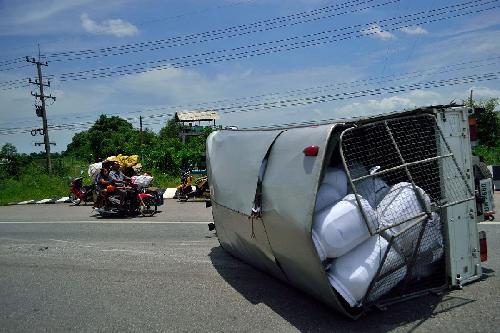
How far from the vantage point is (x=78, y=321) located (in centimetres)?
488

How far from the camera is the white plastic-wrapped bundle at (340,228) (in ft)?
13.4

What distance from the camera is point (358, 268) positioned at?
4.12 meters

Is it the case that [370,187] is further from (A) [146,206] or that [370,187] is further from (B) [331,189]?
(A) [146,206]

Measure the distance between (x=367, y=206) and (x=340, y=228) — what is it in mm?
387

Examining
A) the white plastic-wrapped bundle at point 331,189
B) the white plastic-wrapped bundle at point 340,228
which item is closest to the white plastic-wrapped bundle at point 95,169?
the white plastic-wrapped bundle at point 331,189

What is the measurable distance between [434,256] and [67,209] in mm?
14172

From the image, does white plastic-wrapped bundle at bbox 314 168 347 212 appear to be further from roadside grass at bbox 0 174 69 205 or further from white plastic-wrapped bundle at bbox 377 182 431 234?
roadside grass at bbox 0 174 69 205

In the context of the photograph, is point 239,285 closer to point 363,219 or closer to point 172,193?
point 363,219

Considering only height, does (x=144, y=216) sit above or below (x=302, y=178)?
below

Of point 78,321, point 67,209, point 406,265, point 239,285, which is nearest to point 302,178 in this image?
point 406,265

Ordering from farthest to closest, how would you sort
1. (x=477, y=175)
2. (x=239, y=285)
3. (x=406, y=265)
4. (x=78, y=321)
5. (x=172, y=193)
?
(x=172, y=193) < (x=239, y=285) < (x=477, y=175) < (x=78, y=321) < (x=406, y=265)

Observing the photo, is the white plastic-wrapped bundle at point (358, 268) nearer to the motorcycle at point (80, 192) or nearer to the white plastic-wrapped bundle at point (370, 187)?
the white plastic-wrapped bundle at point (370, 187)

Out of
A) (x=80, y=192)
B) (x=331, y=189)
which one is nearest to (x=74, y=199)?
(x=80, y=192)

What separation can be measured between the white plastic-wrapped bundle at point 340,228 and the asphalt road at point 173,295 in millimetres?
794
